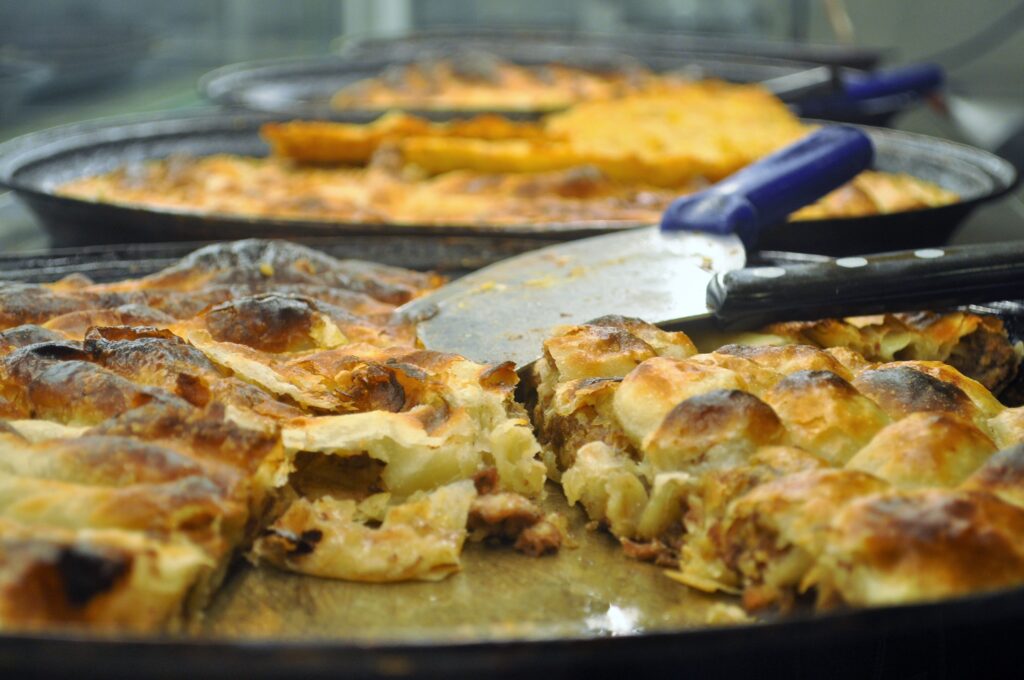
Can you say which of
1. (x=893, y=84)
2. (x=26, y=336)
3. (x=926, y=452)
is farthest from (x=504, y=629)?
(x=893, y=84)

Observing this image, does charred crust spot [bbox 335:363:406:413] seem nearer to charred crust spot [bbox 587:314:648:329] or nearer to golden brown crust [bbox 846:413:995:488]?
charred crust spot [bbox 587:314:648:329]

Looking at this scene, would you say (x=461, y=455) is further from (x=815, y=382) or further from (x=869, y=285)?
(x=869, y=285)

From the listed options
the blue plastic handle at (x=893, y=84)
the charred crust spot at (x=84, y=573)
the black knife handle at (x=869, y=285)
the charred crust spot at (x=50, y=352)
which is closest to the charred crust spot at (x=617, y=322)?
the black knife handle at (x=869, y=285)

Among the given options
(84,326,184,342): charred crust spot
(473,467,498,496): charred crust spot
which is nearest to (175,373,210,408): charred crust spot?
(84,326,184,342): charred crust spot

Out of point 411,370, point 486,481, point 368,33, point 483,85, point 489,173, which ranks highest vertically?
point 411,370

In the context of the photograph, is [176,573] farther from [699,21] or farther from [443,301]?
[699,21]

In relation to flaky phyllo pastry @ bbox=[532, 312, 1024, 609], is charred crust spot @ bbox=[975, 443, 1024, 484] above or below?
above

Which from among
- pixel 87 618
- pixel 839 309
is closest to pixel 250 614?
pixel 87 618

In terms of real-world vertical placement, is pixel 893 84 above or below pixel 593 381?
below
